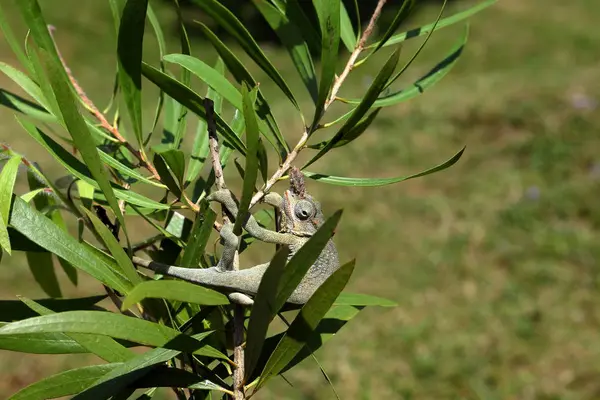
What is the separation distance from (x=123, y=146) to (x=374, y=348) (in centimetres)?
184

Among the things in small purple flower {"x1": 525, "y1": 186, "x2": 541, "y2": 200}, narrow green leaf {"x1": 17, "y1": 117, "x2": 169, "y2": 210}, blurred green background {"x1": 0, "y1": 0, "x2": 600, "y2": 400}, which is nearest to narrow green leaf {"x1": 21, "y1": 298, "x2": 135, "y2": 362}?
narrow green leaf {"x1": 17, "y1": 117, "x2": 169, "y2": 210}

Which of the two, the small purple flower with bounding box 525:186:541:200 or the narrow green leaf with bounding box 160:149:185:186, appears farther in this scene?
the small purple flower with bounding box 525:186:541:200

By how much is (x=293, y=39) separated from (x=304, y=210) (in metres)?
0.16

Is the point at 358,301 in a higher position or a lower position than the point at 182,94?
lower

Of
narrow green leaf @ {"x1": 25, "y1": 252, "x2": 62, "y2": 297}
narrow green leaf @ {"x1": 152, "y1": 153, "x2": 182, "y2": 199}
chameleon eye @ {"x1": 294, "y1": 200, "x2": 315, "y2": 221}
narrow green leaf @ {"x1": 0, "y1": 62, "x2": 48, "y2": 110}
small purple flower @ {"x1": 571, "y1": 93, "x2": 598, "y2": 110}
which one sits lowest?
small purple flower @ {"x1": 571, "y1": 93, "x2": 598, "y2": 110}

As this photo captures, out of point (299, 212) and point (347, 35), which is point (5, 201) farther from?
point (347, 35)

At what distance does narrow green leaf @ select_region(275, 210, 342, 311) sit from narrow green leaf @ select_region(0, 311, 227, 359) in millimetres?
74

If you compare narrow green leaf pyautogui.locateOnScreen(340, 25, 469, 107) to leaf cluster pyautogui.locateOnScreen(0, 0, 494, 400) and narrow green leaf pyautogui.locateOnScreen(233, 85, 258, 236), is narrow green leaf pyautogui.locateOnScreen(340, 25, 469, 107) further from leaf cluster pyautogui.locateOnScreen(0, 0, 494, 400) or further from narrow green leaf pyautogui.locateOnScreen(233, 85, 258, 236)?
narrow green leaf pyautogui.locateOnScreen(233, 85, 258, 236)

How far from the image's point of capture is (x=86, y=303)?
599mm

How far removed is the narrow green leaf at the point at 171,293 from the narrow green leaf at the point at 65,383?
0.08 meters

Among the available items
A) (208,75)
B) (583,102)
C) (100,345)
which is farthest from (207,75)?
(583,102)

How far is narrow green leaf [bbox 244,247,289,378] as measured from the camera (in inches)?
16.1

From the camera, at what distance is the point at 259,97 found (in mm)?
578

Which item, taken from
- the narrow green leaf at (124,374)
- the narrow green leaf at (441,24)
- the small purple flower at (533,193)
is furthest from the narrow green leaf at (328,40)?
the small purple flower at (533,193)
